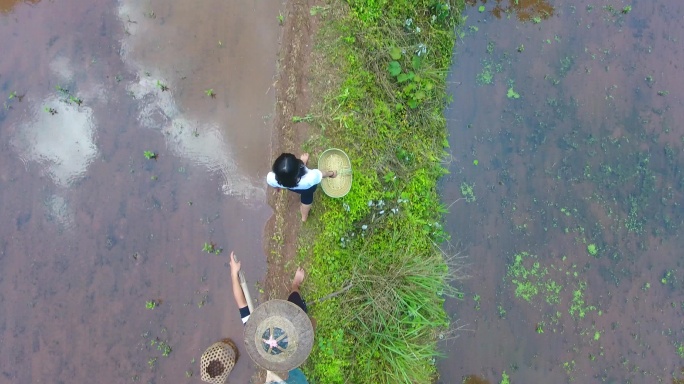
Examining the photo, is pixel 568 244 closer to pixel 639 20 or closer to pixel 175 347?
pixel 639 20

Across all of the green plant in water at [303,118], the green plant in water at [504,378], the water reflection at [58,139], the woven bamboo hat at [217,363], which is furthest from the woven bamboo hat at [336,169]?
the green plant in water at [504,378]

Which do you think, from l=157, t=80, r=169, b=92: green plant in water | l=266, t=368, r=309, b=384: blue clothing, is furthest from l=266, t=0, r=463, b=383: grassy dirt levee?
l=157, t=80, r=169, b=92: green plant in water

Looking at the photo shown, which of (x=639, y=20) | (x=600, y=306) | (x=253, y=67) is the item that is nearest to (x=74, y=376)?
(x=253, y=67)

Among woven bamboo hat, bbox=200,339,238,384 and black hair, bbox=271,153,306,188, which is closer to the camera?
black hair, bbox=271,153,306,188

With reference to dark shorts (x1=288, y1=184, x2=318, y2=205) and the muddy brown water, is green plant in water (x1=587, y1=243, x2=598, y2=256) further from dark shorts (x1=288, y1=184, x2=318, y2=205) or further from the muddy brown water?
the muddy brown water

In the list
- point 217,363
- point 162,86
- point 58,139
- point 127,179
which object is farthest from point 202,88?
point 217,363

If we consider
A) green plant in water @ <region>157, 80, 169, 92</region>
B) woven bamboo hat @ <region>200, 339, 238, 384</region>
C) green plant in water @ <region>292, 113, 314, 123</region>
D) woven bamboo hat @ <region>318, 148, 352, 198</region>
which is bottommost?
woven bamboo hat @ <region>200, 339, 238, 384</region>

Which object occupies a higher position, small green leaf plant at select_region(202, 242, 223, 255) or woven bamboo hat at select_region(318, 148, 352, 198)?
woven bamboo hat at select_region(318, 148, 352, 198)
